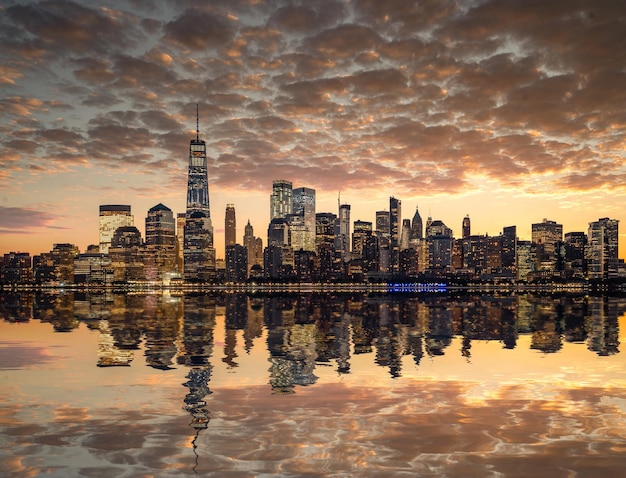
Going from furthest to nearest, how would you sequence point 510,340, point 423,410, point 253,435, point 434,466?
point 510,340, point 423,410, point 253,435, point 434,466

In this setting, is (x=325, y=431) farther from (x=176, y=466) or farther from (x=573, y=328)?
(x=573, y=328)

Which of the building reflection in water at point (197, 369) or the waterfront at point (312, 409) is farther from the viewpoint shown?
the building reflection in water at point (197, 369)

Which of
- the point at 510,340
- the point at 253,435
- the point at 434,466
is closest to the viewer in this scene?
the point at 434,466

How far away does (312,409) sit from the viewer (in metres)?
24.0

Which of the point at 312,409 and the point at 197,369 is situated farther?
the point at 197,369

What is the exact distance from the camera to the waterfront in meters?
17.4

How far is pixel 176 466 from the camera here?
1686 centimetres

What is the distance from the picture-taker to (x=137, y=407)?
80.1ft

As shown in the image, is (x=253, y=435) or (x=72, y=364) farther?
(x=72, y=364)

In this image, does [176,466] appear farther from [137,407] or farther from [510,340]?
[510,340]

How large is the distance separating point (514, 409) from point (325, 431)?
8.22 metres

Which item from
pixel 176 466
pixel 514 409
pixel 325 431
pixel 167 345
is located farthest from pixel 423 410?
pixel 167 345

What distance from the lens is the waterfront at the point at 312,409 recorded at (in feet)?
57.0

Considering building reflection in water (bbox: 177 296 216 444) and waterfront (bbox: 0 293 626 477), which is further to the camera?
building reflection in water (bbox: 177 296 216 444)
